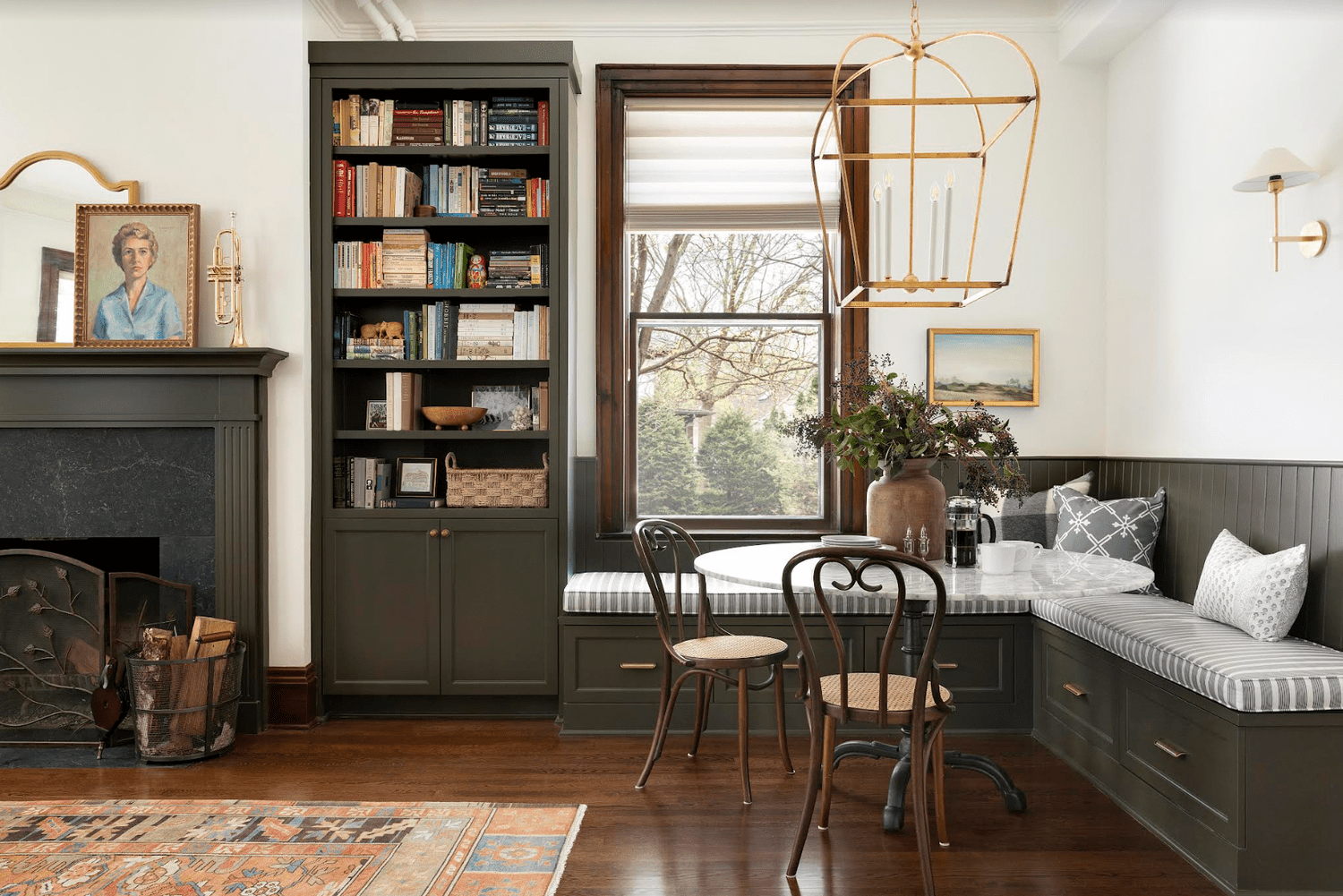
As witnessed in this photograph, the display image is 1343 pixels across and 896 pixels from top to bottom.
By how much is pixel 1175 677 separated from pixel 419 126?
3.60 meters

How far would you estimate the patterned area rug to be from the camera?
2459mm

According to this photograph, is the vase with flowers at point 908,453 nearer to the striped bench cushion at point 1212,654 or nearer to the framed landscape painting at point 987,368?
the striped bench cushion at point 1212,654

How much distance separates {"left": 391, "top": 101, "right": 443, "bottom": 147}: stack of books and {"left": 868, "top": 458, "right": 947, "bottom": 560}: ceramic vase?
2489mm

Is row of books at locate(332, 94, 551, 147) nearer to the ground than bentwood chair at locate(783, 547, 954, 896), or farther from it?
farther from it

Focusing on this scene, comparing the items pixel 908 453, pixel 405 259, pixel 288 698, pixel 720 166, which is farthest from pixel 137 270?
pixel 908 453

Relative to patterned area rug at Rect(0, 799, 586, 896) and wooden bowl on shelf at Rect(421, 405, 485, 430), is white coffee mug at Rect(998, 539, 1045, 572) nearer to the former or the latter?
patterned area rug at Rect(0, 799, 586, 896)

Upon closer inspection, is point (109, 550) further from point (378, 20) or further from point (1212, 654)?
point (1212, 654)

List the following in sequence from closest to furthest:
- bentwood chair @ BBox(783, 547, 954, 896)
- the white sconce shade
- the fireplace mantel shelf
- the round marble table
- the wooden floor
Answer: bentwood chair @ BBox(783, 547, 954, 896), the wooden floor, the round marble table, the white sconce shade, the fireplace mantel shelf

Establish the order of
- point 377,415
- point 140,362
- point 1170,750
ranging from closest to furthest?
point 1170,750, point 140,362, point 377,415

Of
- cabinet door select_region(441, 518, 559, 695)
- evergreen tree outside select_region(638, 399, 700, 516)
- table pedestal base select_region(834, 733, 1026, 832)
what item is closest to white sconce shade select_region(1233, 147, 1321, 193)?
table pedestal base select_region(834, 733, 1026, 832)

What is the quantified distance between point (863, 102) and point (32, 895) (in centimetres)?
307

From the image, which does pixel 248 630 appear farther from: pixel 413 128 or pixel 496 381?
pixel 413 128

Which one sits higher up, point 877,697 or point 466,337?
point 466,337

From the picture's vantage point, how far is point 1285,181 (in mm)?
3029
